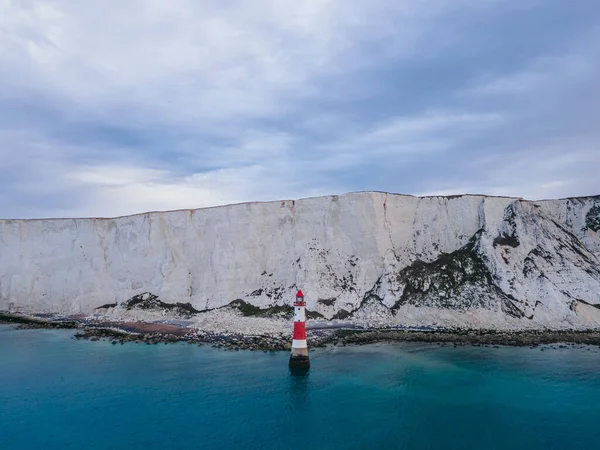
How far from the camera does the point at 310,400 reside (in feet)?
56.2

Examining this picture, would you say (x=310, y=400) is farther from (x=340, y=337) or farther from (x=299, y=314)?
(x=340, y=337)

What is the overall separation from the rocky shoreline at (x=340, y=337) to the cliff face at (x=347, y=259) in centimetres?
199

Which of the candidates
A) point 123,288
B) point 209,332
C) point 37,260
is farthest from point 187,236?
point 37,260

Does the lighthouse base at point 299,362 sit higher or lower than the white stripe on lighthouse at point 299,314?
lower

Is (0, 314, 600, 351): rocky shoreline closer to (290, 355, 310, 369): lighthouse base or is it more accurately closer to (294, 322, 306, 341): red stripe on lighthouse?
(290, 355, 310, 369): lighthouse base

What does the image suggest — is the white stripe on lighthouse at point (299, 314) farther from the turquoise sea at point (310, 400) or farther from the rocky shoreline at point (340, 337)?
A: the rocky shoreline at point (340, 337)

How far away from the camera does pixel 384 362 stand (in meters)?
21.9

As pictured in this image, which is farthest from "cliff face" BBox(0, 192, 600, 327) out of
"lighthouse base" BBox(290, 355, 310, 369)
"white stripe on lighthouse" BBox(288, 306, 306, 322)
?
"lighthouse base" BBox(290, 355, 310, 369)

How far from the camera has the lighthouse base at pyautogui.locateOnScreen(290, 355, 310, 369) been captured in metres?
20.6

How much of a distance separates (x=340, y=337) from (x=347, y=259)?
368 inches

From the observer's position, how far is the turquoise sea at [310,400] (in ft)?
46.1

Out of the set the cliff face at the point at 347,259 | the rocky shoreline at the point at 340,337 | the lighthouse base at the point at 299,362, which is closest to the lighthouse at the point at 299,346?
the lighthouse base at the point at 299,362

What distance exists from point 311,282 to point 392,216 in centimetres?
918

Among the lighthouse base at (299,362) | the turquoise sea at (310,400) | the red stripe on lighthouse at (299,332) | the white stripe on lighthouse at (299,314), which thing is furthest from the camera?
the white stripe on lighthouse at (299,314)
